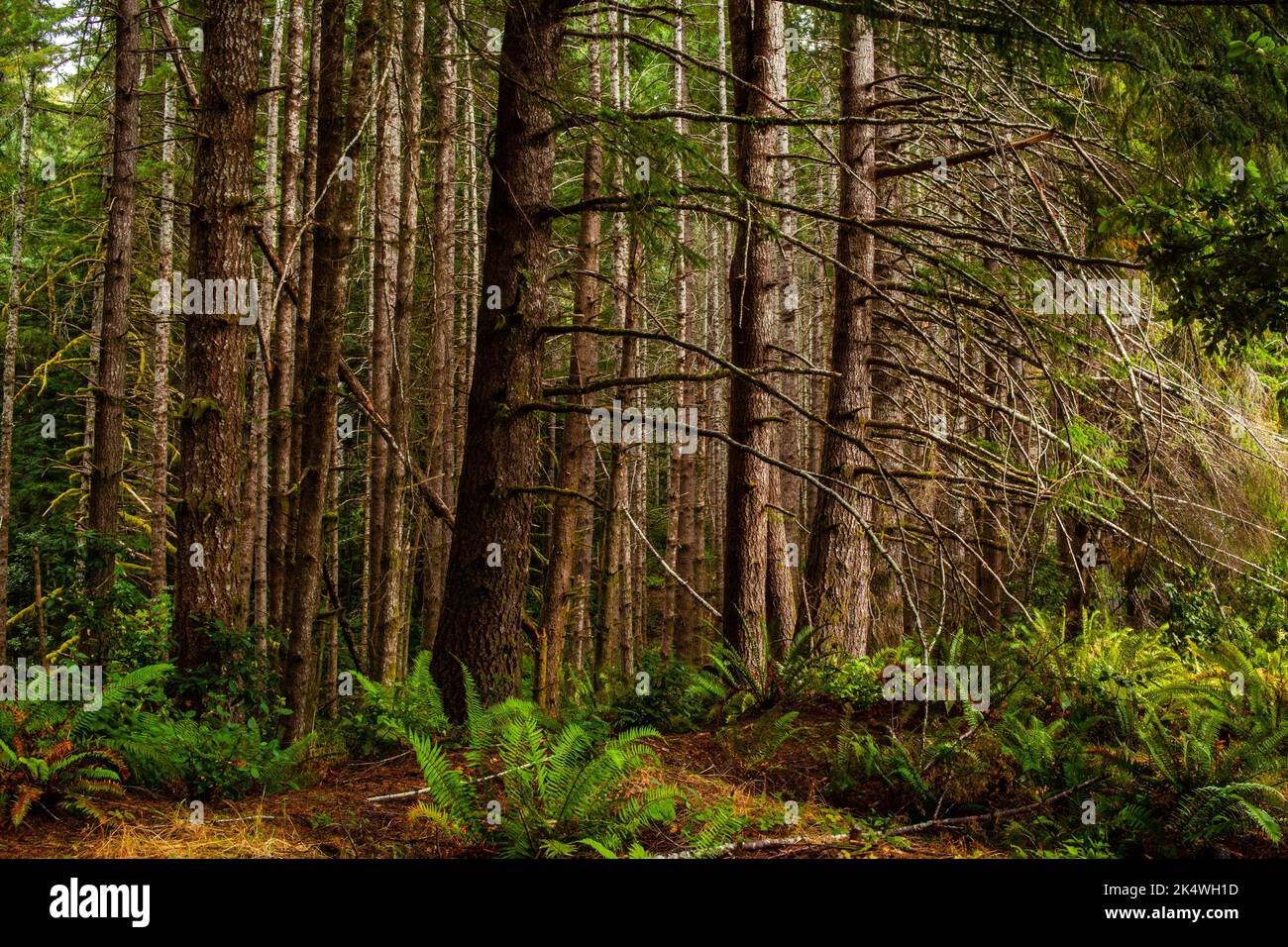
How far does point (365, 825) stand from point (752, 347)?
16.4ft

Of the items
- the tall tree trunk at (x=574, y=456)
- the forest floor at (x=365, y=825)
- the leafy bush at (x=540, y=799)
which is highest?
the tall tree trunk at (x=574, y=456)

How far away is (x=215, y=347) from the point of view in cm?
664

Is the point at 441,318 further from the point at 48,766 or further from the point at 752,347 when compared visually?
the point at 48,766

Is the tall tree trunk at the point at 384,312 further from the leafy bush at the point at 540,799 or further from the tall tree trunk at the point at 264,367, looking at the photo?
the leafy bush at the point at 540,799

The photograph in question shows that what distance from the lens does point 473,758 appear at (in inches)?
171

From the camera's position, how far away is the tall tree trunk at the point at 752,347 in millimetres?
7660

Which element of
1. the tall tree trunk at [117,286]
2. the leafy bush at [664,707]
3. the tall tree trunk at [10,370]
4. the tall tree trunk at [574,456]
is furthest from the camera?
the tall tree trunk at [10,370]

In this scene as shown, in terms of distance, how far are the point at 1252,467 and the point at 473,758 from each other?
21.2 ft

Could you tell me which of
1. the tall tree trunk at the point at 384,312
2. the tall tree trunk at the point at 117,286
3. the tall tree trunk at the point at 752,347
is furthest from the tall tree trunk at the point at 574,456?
the tall tree trunk at the point at 117,286

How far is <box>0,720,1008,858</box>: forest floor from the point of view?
3.89 meters

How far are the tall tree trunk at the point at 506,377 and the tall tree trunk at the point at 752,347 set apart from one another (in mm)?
2284

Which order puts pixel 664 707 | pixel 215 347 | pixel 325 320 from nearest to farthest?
pixel 215 347 → pixel 664 707 → pixel 325 320

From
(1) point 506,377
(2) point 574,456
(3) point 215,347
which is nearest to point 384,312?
(2) point 574,456
